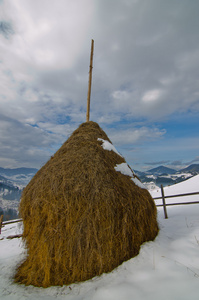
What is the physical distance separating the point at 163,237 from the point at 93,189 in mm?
2934

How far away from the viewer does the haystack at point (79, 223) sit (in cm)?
324

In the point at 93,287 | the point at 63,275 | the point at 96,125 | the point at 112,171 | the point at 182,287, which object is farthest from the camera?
the point at 96,125

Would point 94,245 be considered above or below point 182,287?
above

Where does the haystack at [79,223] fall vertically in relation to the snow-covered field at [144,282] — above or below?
above

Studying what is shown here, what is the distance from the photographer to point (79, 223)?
3.30 meters

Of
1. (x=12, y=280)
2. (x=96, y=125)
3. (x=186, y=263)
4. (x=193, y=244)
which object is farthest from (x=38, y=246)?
(x=96, y=125)

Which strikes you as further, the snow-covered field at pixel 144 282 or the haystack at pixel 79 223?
the haystack at pixel 79 223

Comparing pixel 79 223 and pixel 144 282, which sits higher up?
pixel 79 223

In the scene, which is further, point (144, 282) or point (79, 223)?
point (79, 223)

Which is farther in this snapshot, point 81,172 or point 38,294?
point 81,172

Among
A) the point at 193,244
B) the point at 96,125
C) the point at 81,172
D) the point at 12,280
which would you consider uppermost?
the point at 96,125

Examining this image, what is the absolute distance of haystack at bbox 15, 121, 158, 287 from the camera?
10.6ft

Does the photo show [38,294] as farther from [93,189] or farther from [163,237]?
[163,237]

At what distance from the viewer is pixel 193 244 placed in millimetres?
4059
